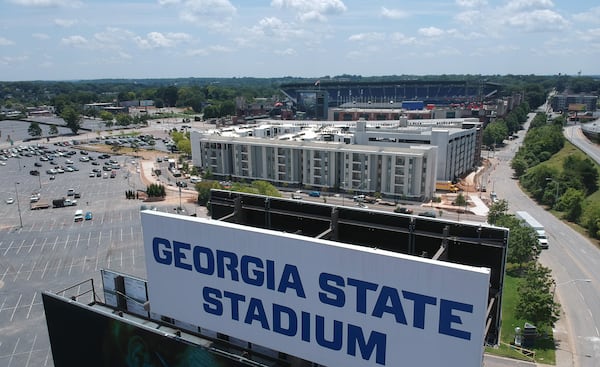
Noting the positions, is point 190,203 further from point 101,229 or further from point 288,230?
point 288,230

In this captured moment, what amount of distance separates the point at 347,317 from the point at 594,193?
80.8m

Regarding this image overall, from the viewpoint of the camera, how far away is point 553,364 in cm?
3144

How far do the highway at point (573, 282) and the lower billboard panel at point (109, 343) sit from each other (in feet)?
79.3

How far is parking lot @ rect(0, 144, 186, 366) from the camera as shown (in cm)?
3553

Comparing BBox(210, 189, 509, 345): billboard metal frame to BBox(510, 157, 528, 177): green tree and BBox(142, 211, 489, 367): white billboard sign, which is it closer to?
BBox(142, 211, 489, 367): white billboard sign

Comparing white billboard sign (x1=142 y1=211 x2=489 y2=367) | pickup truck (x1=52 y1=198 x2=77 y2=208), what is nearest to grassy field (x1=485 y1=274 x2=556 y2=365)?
white billboard sign (x1=142 y1=211 x2=489 y2=367)

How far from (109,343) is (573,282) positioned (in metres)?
44.5

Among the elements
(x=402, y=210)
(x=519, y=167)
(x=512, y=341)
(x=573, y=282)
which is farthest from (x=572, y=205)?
(x=512, y=341)

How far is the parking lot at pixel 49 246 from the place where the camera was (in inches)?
1399

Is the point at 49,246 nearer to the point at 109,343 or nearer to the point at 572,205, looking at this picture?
the point at 109,343

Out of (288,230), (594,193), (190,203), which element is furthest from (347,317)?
(594,193)

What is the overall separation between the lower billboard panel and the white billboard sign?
105cm

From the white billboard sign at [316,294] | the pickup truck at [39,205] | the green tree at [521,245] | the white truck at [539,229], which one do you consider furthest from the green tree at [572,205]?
the pickup truck at [39,205]

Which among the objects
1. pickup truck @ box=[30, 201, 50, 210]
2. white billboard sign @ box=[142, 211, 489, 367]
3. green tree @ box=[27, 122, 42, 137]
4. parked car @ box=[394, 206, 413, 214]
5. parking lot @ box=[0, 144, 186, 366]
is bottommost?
parked car @ box=[394, 206, 413, 214]
